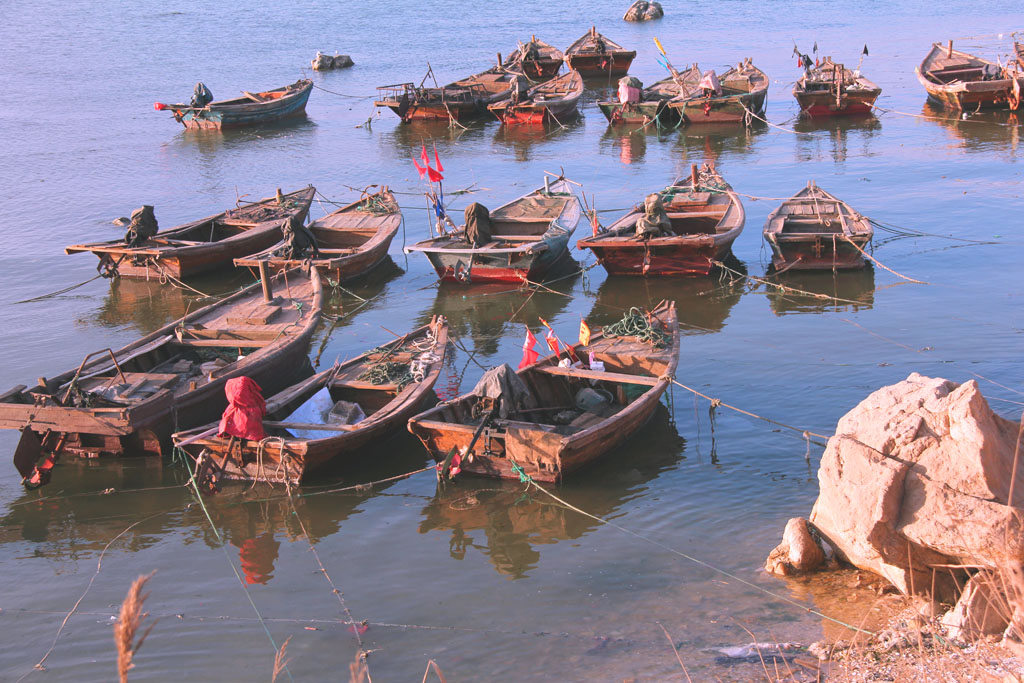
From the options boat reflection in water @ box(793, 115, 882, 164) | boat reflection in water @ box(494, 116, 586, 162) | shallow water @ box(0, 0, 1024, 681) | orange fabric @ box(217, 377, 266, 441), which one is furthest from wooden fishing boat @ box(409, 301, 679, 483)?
boat reflection in water @ box(494, 116, 586, 162)

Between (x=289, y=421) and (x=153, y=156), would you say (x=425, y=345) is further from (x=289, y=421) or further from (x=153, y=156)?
(x=153, y=156)

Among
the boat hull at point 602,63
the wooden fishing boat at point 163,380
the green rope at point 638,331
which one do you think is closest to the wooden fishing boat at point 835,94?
the boat hull at point 602,63

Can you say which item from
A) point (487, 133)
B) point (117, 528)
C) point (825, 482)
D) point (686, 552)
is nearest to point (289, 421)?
point (117, 528)

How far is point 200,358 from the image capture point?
13094mm

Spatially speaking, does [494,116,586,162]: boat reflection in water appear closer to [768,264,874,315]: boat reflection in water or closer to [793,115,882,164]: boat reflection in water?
[793,115,882,164]: boat reflection in water

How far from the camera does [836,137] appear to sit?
28203 millimetres

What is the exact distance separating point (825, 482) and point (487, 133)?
85.4 feet

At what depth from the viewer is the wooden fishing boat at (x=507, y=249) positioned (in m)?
16.9

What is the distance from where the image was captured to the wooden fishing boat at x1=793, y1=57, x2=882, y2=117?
29719 millimetres

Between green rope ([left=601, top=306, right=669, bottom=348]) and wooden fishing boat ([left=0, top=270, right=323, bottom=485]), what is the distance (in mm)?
4529

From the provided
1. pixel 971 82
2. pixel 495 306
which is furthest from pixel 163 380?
pixel 971 82

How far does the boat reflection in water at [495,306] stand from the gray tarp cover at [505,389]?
4025 millimetres

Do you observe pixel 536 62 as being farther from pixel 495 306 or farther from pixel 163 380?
pixel 163 380

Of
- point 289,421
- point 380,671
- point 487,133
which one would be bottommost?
point 380,671
